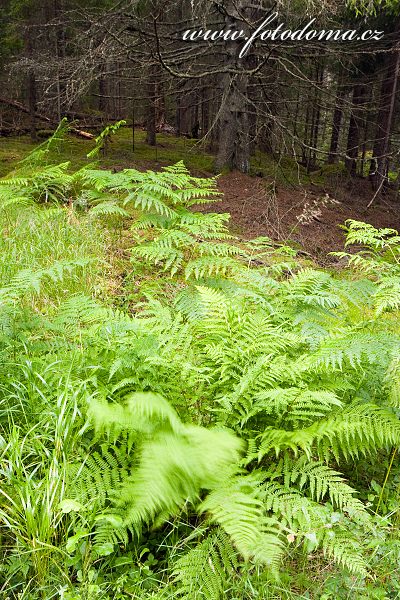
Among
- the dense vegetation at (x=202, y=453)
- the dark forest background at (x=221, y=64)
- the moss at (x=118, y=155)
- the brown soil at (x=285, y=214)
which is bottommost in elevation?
the dense vegetation at (x=202, y=453)

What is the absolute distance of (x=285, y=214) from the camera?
21.9 ft

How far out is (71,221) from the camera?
5129mm

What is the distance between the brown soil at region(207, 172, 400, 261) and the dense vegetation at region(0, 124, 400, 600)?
9.80ft

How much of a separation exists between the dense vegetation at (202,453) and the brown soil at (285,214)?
118 inches

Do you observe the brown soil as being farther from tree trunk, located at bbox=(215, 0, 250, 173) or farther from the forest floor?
tree trunk, located at bbox=(215, 0, 250, 173)

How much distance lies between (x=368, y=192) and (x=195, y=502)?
11072 millimetres

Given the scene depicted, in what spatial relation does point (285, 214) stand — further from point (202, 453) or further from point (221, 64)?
point (202, 453)

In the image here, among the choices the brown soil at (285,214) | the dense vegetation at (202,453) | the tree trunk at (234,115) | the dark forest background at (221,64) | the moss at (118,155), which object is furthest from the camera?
the moss at (118,155)

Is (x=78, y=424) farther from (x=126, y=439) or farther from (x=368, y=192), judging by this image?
(x=368, y=192)

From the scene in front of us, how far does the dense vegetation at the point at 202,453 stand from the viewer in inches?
64.7

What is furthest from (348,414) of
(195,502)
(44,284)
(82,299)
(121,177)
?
(121,177)

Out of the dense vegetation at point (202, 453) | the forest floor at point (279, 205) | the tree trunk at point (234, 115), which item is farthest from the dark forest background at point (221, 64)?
the dense vegetation at point (202, 453)

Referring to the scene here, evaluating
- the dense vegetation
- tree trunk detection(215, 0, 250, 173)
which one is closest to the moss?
tree trunk detection(215, 0, 250, 173)

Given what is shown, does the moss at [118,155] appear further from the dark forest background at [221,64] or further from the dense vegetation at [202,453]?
the dense vegetation at [202,453]
